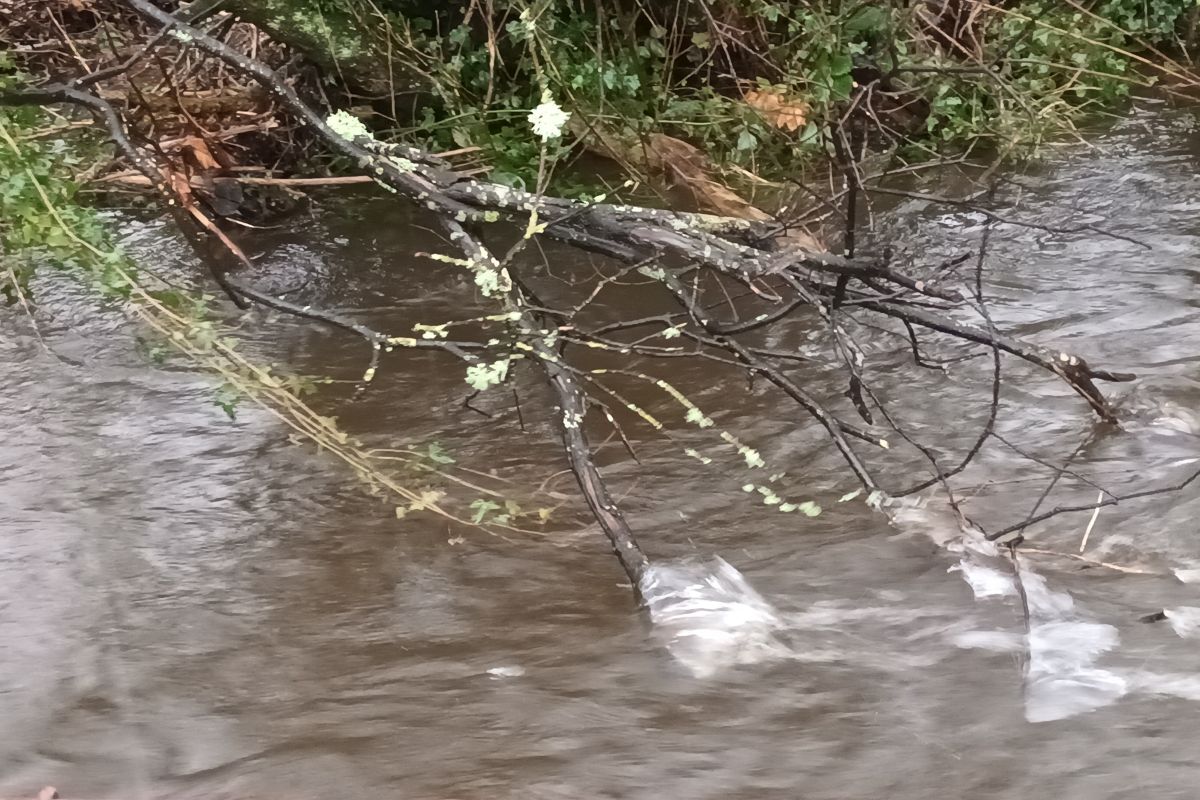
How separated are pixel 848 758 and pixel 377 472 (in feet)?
5.06

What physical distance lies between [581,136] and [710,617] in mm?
2913

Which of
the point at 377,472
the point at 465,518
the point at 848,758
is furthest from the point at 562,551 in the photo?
the point at 848,758

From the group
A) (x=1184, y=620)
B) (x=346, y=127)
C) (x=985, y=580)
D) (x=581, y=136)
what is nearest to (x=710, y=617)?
(x=985, y=580)

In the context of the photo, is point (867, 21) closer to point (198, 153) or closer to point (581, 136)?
point (581, 136)

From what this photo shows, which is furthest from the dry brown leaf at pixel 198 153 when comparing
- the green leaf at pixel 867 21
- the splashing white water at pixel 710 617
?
the splashing white water at pixel 710 617

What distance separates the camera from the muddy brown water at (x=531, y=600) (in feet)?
8.29

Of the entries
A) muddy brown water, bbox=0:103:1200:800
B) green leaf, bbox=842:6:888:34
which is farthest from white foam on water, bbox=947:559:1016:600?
green leaf, bbox=842:6:888:34

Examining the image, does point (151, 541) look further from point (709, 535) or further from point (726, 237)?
point (726, 237)

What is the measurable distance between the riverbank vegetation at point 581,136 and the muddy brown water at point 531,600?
163 mm

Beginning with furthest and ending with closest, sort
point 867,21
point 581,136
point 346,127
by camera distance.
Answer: point 867,21 < point 581,136 < point 346,127

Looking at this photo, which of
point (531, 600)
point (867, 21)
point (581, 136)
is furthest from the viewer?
point (867, 21)

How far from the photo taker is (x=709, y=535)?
3232mm

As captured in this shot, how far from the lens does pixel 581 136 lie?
5.14 meters

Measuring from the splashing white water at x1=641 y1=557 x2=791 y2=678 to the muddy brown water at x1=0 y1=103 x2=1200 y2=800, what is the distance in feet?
0.16
